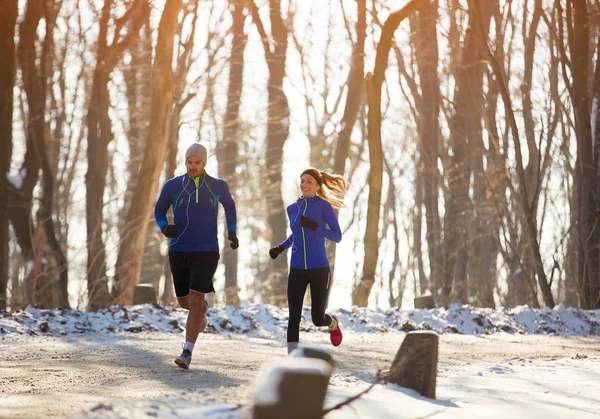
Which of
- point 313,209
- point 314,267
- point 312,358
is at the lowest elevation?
point 312,358

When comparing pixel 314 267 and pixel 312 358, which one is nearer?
pixel 312 358

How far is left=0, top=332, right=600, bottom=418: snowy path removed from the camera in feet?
17.5

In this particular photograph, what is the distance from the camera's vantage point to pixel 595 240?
18203 mm

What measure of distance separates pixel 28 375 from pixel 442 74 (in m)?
22.5

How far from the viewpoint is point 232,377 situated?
289 inches

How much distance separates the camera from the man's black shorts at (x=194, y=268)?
322 inches

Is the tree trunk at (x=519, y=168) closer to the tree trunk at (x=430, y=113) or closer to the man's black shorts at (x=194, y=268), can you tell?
the tree trunk at (x=430, y=113)

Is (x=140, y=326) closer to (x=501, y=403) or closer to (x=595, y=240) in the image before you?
(x=501, y=403)

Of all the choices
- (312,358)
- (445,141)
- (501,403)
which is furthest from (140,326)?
(445,141)

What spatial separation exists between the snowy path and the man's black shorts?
72cm

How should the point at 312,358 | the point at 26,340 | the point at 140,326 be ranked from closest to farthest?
the point at 312,358, the point at 26,340, the point at 140,326

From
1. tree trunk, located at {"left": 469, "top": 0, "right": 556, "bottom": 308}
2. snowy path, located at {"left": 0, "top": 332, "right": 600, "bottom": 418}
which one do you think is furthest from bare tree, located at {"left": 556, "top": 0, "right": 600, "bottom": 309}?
snowy path, located at {"left": 0, "top": 332, "right": 600, "bottom": 418}

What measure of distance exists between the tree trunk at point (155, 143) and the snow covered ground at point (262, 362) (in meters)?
5.05

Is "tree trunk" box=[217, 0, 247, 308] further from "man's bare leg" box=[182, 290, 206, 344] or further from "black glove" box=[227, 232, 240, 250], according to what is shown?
"man's bare leg" box=[182, 290, 206, 344]
